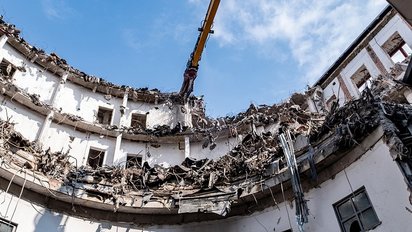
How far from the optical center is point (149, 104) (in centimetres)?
2638

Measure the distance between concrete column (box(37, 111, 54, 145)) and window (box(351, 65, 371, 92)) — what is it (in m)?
19.8

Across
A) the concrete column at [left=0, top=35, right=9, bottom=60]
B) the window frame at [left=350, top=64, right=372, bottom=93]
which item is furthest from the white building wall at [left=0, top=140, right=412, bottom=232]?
the window frame at [left=350, top=64, right=372, bottom=93]

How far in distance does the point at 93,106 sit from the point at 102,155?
3.76 meters

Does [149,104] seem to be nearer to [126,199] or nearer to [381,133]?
[126,199]

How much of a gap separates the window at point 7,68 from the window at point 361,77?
21798mm

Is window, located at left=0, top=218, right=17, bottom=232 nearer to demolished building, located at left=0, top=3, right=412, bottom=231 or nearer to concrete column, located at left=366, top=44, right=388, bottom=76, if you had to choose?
demolished building, located at left=0, top=3, right=412, bottom=231

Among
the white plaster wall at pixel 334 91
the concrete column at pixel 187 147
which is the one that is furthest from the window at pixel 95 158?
the white plaster wall at pixel 334 91

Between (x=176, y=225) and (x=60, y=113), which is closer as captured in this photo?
(x=176, y=225)

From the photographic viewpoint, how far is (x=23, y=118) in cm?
2039

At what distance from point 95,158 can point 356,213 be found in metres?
14.7

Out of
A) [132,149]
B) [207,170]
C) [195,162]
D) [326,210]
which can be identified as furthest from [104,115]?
[326,210]

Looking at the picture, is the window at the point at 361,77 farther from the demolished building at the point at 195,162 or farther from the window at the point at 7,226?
the window at the point at 7,226

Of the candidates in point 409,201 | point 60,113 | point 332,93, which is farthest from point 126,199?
point 332,93

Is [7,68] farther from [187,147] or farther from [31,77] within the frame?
[187,147]
